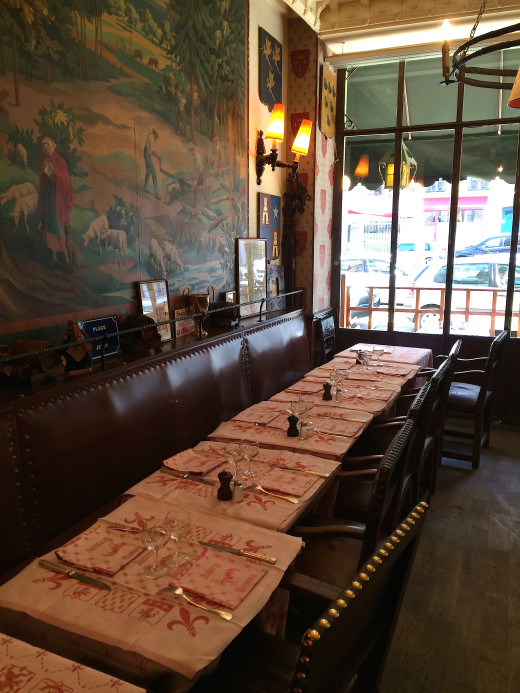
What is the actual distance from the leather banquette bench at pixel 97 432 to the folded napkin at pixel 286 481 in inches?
29.9

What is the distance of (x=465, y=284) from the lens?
17.7ft

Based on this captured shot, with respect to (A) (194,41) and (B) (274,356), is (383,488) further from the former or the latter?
(A) (194,41)

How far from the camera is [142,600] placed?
51.6 inches

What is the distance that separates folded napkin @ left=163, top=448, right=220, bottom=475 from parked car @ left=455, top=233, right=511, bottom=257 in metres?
4.08

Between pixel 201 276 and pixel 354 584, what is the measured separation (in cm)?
302

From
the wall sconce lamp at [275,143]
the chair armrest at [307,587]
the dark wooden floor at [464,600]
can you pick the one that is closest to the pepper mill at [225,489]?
the chair armrest at [307,587]

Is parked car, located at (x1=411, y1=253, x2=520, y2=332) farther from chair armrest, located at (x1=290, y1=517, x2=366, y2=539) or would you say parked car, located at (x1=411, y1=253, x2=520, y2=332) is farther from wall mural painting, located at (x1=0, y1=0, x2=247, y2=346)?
chair armrest, located at (x1=290, y1=517, x2=366, y2=539)

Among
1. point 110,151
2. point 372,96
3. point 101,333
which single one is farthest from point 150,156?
point 372,96

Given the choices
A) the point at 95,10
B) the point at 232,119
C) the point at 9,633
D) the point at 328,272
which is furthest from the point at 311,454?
the point at 328,272

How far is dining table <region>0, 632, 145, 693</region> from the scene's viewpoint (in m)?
1.04

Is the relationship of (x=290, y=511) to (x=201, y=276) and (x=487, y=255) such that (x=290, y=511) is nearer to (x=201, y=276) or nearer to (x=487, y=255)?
(x=201, y=276)

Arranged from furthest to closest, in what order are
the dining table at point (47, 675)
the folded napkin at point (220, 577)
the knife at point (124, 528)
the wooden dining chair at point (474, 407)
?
the wooden dining chair at point (474, 407), the knife at point (124, 528), the folded napkin at point (220, 577), the dining table at point (47, 675)

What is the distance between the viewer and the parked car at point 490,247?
518 centimetres

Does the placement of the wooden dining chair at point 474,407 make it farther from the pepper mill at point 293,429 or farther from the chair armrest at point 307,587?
the chair armrest at point 307,587
